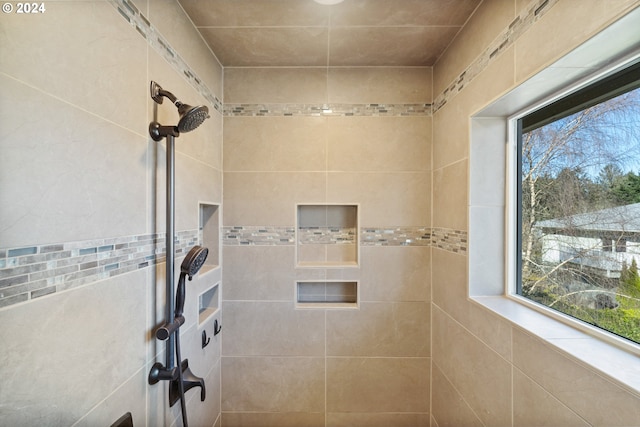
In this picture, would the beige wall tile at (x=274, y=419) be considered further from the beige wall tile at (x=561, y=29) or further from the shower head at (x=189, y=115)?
the beige wall tile at (x=561, y=29)

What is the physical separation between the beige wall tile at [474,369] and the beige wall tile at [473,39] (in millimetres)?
1255

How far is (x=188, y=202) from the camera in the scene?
3.80ft

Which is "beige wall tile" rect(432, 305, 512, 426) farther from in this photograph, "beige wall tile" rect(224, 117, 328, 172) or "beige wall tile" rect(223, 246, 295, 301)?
"beige wall tile" rect(224, 117, 328, 172)

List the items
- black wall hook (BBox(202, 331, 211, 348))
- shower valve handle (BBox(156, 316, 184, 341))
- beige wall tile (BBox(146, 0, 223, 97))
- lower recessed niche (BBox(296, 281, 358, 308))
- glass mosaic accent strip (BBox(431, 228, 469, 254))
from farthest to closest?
lower recessed niche (BBox(296, 281, 358, 308)), black wall hook (BBox(202, 331, 211, 348)), glass mosaic accent strip (BBox(431, 228, 469, 254)), beige wall tile (BBox(146, 0, 223, 97)), shower valve handle (BBox(156, 316, 184, 341))

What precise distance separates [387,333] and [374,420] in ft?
1.69

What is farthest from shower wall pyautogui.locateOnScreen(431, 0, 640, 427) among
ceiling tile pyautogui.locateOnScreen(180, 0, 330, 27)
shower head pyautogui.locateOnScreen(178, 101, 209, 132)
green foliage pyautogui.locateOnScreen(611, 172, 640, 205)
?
shower head pyautogui.locateOnScreen(178, 101, 209, 132)

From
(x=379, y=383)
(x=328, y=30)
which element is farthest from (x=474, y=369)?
(x=328, y=30)

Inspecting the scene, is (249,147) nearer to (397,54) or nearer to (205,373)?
(397,54)

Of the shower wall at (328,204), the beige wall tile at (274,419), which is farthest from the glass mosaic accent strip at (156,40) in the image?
the beige wall tile at (274,419)

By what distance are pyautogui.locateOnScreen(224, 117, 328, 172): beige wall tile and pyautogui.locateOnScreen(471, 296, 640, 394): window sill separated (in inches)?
45.3

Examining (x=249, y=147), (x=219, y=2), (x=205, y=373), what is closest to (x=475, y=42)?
(x=219, y=2)

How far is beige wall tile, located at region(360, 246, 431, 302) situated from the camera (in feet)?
5.09

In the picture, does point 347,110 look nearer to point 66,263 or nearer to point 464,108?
point 464,108

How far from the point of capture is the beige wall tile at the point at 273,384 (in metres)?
1.54
